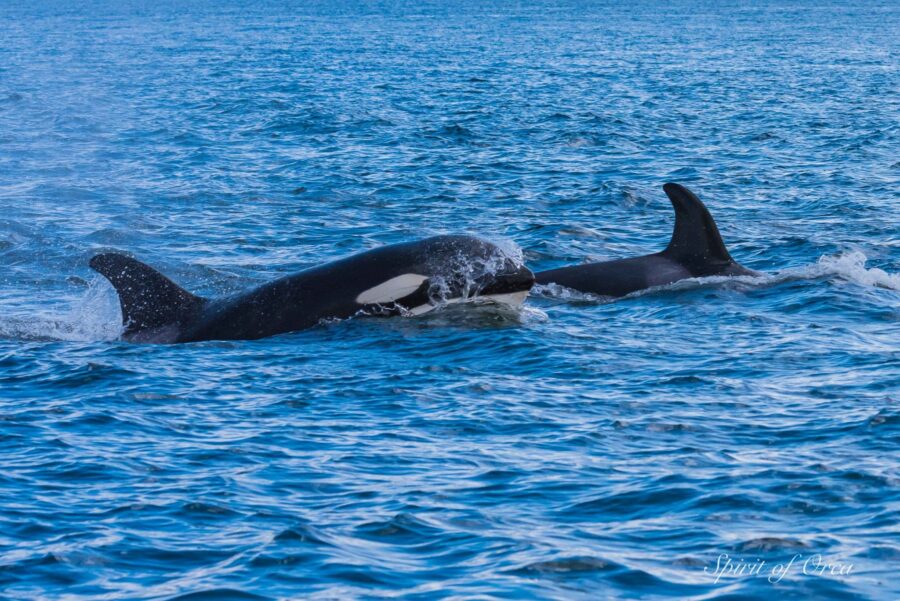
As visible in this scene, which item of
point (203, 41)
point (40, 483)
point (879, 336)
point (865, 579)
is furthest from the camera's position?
point (203, 41)

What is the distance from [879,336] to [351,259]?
636 cm

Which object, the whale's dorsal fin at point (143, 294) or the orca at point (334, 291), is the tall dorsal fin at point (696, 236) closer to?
the orca at point (334, 291)

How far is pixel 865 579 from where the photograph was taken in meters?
8.80

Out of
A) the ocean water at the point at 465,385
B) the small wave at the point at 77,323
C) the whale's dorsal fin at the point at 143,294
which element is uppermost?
the whale's dorsal fin at the point at 143,294

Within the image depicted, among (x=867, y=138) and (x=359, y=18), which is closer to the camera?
(x=867, y=138)

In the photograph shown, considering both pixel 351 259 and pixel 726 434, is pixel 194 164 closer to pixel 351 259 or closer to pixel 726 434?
pixel 351 259

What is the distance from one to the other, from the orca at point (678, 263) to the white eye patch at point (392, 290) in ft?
11.6

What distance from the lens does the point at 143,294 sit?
53.9 ft

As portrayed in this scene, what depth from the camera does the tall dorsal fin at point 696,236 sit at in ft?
63.7

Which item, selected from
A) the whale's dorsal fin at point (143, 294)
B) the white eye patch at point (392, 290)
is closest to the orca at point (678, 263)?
the white eye patch at point (392, 290)

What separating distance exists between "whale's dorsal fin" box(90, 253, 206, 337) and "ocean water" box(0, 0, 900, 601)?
2.10 ft

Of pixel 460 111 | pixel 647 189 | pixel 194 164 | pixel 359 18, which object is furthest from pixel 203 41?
pixel 647 189

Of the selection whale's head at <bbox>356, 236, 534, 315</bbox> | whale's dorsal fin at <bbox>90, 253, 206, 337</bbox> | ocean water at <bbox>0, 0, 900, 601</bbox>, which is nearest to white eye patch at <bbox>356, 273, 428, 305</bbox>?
A: whale's head at <bbox>356, 236, 534, 315</bbox>

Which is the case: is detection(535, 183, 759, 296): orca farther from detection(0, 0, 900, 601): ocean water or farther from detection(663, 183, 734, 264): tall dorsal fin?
detection(0, 0, 900, 601): ocean water
